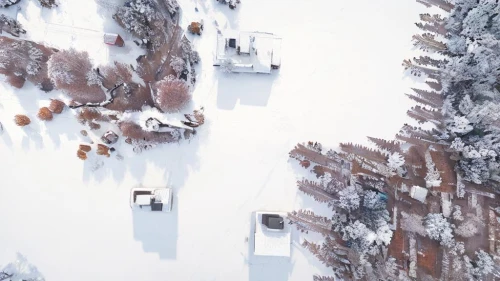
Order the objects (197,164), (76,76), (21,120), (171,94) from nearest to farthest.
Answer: (171,94) < (76,76) < (21,120) < (197,164)

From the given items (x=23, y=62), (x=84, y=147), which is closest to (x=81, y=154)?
(x=84, y=147)

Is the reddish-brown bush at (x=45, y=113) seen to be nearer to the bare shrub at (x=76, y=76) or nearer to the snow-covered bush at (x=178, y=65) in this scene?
the bare shrub at (x=76, y=76)

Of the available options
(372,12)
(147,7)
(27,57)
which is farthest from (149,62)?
(372,12)

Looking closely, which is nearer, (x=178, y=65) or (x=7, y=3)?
(x=178, y=65)

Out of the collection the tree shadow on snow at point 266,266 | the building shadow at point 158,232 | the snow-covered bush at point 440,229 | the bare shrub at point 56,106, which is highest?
the bare shrub at point 56,106

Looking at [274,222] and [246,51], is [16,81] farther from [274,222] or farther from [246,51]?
[274,222]

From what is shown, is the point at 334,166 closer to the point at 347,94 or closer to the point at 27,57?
the point at 347,94

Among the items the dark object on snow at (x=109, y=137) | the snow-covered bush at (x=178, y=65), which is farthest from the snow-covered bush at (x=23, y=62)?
the snow-covered bush at (x=178, y=65)
